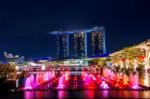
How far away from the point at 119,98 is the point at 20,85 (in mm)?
22294

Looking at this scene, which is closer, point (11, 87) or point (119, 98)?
point (119, 98)

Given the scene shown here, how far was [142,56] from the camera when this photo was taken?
118750 mm

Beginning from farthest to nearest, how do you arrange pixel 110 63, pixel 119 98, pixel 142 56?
pixel 110 63 → pixel 142 56 → pixel 119 98

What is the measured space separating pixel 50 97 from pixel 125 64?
89567mm

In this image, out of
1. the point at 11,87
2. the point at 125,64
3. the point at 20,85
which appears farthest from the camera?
the point at 125,64

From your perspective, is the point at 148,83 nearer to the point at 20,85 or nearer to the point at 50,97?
the point at 20,85

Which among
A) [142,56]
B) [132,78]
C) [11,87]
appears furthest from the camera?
[142,56]

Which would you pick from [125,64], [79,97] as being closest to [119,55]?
[125,64]

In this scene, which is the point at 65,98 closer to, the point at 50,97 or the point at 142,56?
the point at 50,97

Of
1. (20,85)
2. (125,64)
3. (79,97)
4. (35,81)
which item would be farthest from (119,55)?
(79,97)

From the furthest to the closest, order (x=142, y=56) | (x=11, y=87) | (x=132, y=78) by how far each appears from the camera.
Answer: (x=142, y=56) < (x=132, y=78) < (x=11, y=87)

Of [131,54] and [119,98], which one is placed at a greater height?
[131,54]

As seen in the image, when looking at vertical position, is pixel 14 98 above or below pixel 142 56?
below

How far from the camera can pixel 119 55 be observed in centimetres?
14212
